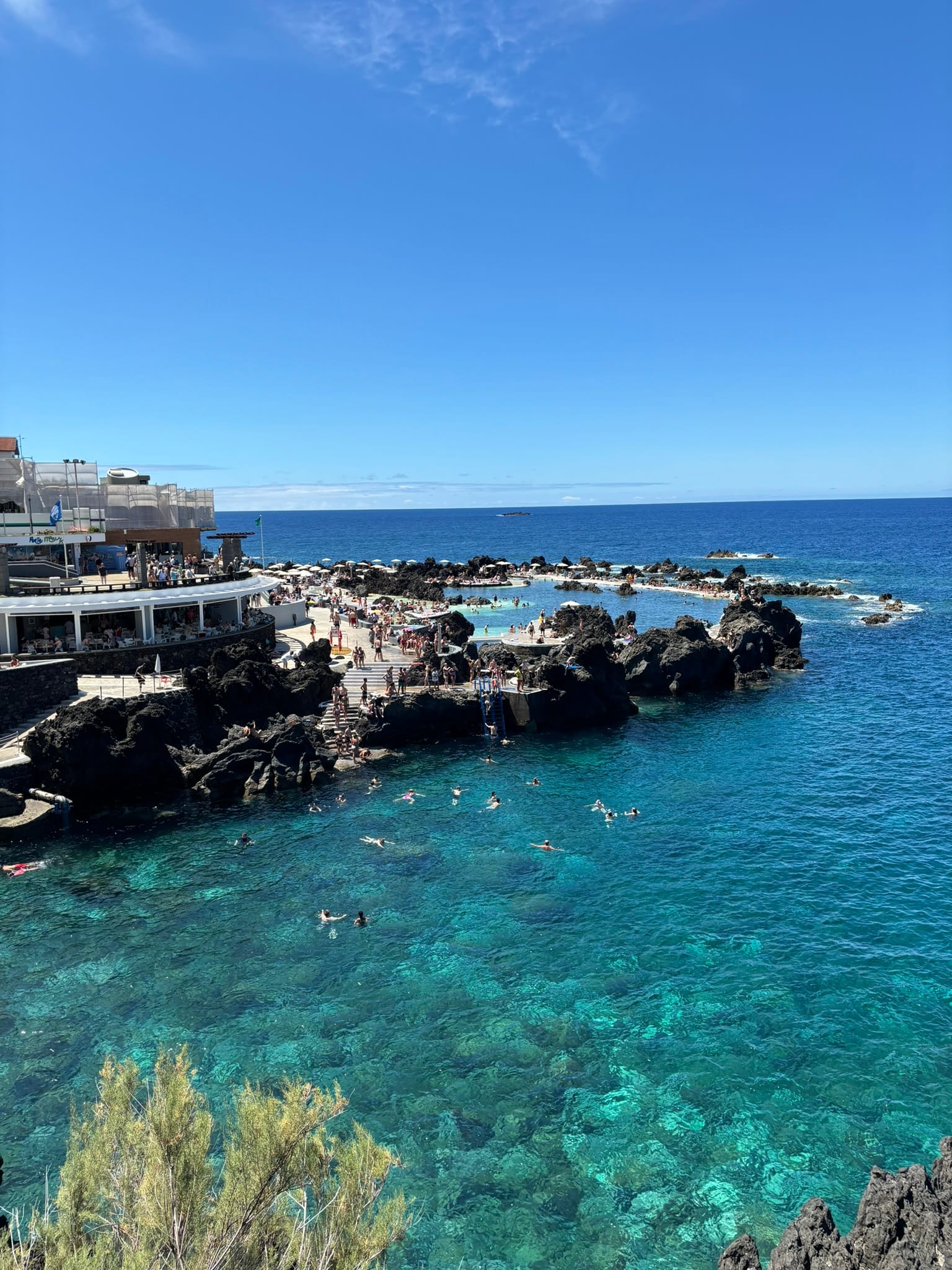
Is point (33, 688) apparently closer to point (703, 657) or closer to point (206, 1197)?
point (206, 1197)

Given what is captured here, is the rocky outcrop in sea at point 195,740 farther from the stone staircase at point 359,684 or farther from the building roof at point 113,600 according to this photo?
the building roof at point 113,600

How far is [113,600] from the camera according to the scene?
125 ft

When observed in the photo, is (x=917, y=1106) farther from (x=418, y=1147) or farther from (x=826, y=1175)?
(x=418, y=1147)

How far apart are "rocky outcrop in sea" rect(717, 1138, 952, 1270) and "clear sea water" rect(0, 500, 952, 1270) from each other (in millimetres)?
2702

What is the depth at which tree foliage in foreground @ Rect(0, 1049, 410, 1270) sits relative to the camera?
8.16m

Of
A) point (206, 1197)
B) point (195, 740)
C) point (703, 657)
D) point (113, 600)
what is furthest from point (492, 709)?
point (206, 1197)

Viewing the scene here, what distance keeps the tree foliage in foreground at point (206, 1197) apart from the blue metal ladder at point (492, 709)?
1254 inches

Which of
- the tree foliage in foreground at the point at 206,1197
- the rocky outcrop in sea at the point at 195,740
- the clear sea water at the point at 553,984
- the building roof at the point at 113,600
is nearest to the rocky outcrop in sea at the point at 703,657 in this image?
the clear sea water at the point at 553,984

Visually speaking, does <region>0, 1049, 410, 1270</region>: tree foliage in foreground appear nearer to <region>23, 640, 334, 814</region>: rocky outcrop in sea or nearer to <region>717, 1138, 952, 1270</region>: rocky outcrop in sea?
<region>717, 1138, 952, 1270</region>: rocky outcrop in sea

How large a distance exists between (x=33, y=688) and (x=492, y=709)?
20731 mm

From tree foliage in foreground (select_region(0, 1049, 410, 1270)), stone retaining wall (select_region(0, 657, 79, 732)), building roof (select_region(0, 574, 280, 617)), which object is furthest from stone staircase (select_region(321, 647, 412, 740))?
tree foliage in foreground (select_region(0, 1049, 410, 1270))

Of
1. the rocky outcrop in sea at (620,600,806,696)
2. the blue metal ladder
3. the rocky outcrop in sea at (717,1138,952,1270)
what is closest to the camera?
the rocky outcrop in sea at (717,1138,952,1270)

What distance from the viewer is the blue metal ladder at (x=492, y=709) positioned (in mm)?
41188

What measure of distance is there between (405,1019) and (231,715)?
2090 centimetres
